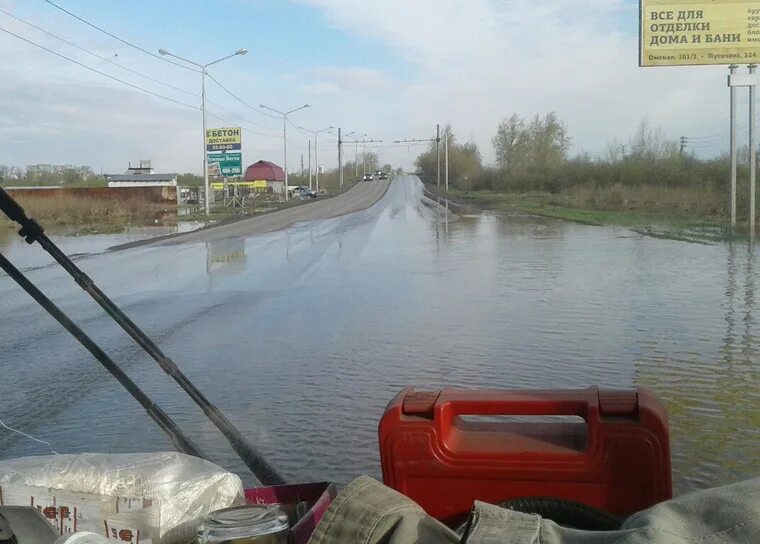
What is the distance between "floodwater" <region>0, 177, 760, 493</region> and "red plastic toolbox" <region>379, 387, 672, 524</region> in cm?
247

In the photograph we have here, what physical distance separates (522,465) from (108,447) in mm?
3929

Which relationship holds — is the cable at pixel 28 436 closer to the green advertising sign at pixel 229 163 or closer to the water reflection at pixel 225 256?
the water reflection at pixel 225 256

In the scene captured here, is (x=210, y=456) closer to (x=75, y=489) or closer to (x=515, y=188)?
(x=75, y=489)

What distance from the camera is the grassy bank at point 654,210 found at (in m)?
29.1

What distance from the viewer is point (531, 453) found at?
276 cm

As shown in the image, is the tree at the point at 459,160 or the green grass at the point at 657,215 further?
the tree at the point at 459,160

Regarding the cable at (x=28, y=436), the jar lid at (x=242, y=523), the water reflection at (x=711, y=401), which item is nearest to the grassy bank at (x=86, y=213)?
the water reflection at (x=711, y=401)

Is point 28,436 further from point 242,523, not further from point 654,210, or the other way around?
point 654,210

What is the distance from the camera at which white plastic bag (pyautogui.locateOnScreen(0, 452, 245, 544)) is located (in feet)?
7.98

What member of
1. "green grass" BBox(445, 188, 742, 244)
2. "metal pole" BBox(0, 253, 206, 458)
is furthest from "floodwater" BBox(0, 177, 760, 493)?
"green grass" BBox(445, 188, 742, 244)

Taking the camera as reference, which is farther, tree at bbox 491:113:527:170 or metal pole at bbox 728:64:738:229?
tree at bbox 491:113:527:170

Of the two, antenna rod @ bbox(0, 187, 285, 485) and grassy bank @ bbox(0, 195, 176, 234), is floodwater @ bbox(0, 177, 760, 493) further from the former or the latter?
grassy bank @ bbox(0, 195, 176, 234)

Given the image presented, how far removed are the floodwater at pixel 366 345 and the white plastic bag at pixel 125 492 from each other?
263 cm

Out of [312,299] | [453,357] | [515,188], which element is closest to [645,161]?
[515,188]
